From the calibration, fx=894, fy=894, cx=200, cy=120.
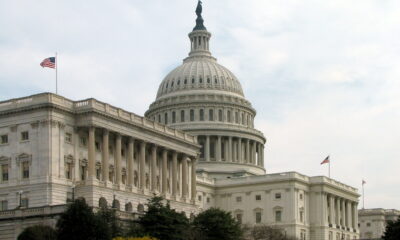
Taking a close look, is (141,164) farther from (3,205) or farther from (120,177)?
(3,205)

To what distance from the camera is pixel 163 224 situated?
10181 cm

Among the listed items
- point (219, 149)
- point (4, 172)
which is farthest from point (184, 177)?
point (219, 149)

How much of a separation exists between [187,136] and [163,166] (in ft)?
34.6

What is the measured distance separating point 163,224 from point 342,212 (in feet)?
290

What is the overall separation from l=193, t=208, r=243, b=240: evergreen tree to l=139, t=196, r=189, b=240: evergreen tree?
704 cm

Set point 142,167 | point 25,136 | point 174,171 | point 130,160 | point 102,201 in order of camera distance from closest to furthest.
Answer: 1. point 25,136
2. point 102,201
3. point 130,160
4. point 142,167
5. point 174,171

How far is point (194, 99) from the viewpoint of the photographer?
646 ft

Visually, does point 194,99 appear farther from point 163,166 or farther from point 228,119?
point 163,166

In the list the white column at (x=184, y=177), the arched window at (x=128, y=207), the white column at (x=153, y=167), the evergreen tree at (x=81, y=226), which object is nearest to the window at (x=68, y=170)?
the arched window at (x=128, y=207)

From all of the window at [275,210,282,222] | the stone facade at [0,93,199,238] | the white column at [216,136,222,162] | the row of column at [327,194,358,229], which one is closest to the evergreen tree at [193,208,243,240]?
the stone facade at [0,93,199,238]

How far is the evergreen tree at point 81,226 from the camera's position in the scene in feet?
297

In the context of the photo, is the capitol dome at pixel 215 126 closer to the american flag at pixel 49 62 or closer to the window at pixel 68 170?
the window at pixel 68 170

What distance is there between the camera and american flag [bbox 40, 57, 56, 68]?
366 ft

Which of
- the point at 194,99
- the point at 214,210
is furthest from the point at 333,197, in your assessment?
the point at 214,210
